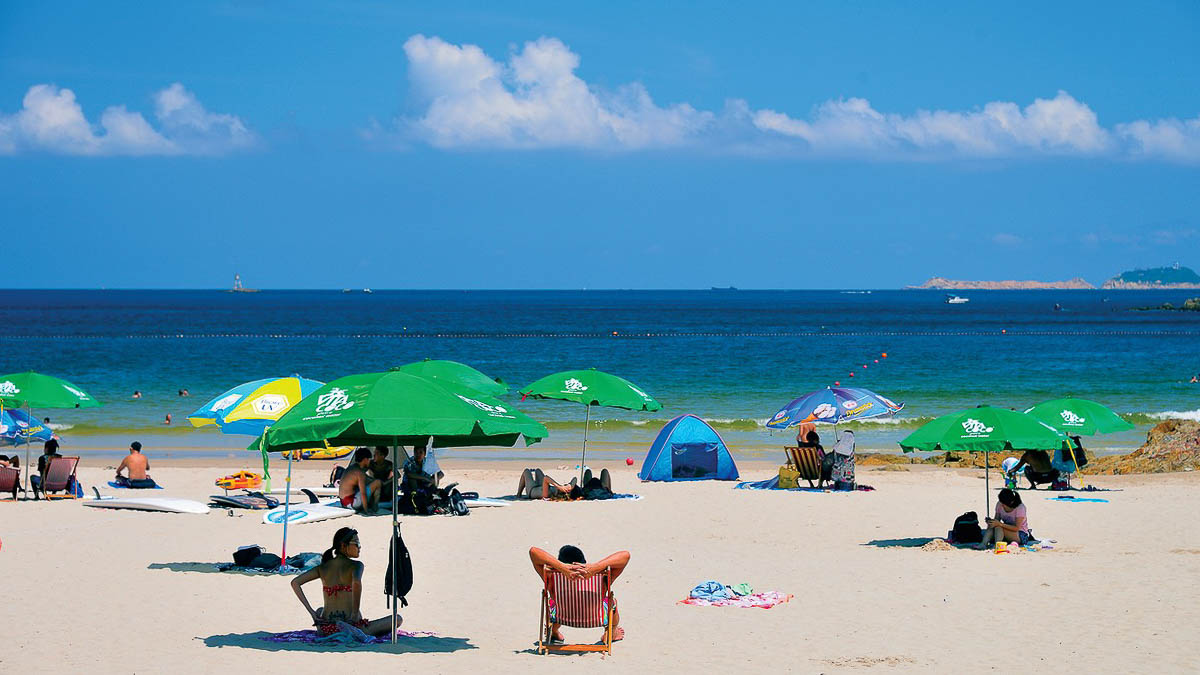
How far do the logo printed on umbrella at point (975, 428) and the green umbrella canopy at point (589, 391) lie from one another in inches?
221

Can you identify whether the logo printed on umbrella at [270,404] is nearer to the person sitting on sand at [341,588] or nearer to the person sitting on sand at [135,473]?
the person sitting on sand at [341,588]

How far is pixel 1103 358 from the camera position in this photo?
62.1 meters

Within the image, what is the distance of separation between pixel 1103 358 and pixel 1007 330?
37.7 m

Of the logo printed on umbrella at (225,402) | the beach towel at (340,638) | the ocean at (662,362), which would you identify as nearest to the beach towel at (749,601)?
the beach towel at (340,638)

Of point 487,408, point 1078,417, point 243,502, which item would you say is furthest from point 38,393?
point 1078,417

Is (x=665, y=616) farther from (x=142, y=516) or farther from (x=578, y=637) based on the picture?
(x=142, y=516)

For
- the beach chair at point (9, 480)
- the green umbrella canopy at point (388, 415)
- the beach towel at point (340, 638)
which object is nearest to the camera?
the green umbrella canopy at point (388, 415)

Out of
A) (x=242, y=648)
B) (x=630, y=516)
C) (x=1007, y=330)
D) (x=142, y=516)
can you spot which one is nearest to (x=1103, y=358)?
(x=1007, y=330)

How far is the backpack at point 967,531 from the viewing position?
13.9m

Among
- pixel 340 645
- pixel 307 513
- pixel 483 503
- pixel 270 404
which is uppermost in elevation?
pixel 270 404

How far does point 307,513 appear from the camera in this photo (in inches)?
596

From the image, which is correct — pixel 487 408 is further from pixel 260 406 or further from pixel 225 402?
pixel 225 402

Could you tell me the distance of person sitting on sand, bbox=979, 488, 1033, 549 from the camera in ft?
44.5

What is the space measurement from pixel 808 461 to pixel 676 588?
8.15 m
